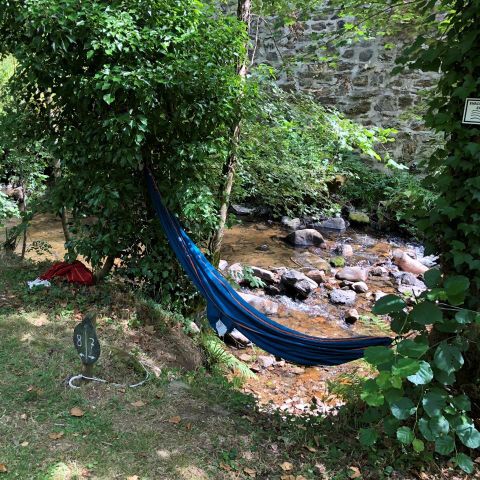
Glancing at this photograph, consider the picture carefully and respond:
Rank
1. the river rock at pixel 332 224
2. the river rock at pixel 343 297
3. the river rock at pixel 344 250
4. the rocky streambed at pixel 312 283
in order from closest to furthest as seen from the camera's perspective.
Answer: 1. the rocky streambed at pixel 312 283
2. the river rock at pixel 343 297
3. the river rock at pixel 344 250
4. the river rock at pixel 332 224

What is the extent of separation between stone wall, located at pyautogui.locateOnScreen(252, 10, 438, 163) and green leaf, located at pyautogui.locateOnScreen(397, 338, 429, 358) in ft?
24.7

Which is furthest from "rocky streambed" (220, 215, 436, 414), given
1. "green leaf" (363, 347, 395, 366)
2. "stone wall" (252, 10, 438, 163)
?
"stone wall" (252, 10, 438, 163)

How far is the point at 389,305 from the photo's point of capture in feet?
6.19

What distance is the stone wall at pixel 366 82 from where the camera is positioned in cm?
861

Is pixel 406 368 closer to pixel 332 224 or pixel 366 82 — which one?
pixel 332 224

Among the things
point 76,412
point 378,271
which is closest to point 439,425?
point 76,412

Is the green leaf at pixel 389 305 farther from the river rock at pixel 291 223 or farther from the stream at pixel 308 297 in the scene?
the river rock at pixel 291 223

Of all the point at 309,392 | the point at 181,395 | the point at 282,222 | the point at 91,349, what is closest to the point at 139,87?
the point at 91,349

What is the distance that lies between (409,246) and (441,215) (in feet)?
19.1

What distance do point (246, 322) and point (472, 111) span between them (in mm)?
1597

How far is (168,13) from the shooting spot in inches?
119

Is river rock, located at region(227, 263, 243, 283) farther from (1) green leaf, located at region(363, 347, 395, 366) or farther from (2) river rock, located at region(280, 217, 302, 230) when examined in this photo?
(1) green leaf, located at region(363, 347, 395, 366)

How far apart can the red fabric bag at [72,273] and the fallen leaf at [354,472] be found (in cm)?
223

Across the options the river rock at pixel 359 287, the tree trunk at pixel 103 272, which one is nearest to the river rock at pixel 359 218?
the river rock at pixel 359 287
